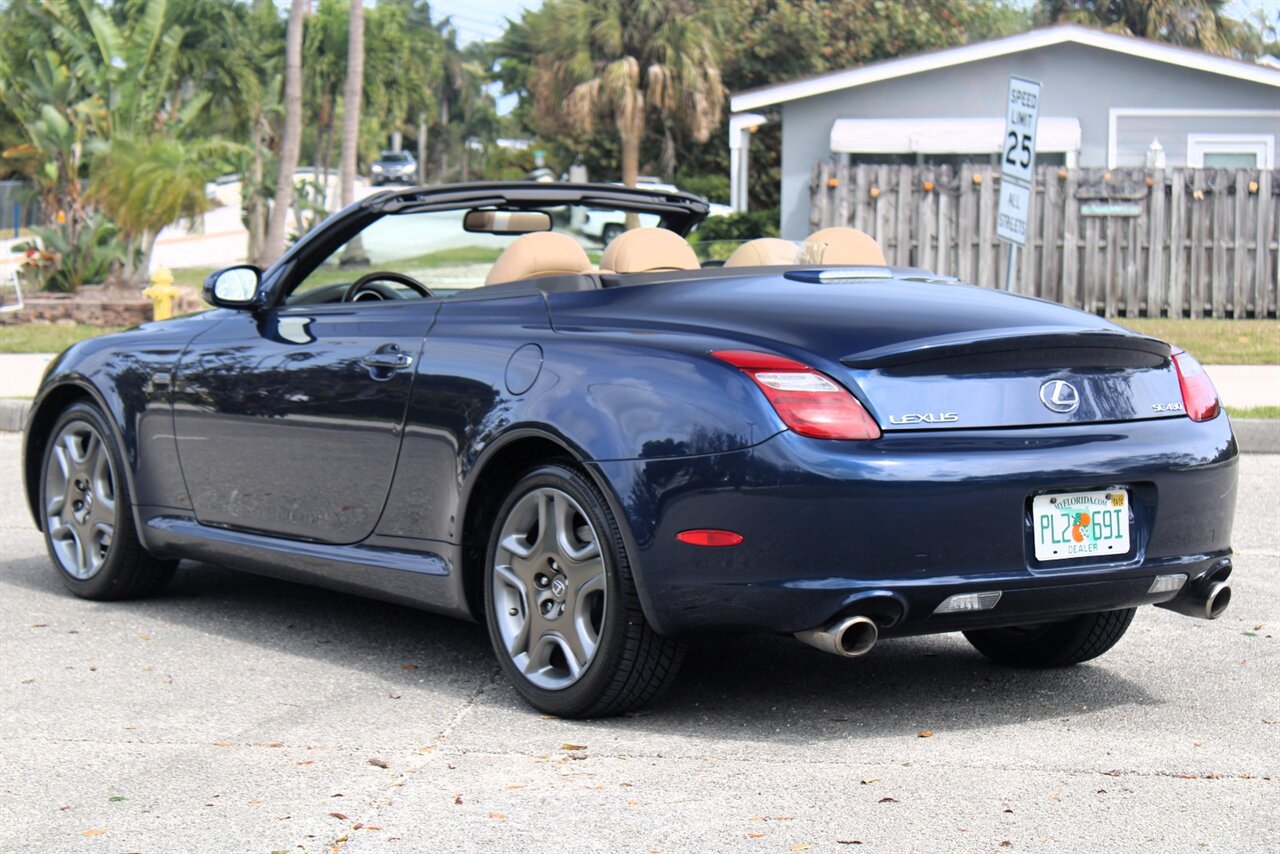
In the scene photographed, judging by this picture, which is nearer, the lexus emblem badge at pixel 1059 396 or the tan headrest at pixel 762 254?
the lexus emblem badge at pixel 1059 396

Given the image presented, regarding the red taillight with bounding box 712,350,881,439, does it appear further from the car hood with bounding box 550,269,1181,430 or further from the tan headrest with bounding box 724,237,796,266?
the tan headrest with bounding box 724,237,796,266

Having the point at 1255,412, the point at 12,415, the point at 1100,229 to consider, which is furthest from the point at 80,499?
the point at 1100,229

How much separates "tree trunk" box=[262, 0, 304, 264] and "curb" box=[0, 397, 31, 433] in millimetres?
14570

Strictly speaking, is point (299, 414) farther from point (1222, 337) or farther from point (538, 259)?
point (1222, 337)

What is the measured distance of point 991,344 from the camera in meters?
4.61

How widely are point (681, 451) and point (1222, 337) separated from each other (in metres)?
14.6

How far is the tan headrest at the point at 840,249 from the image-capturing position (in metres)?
5.84

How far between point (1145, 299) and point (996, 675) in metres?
16.7

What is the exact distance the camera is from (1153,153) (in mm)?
25266

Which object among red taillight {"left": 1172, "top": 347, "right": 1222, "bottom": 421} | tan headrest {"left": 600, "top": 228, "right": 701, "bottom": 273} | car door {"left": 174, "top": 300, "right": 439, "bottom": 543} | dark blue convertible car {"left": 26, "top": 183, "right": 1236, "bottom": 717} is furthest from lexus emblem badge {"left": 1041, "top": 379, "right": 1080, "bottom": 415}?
car door {"left": 174, "top": 300, "right": 439, "bottom": 543}

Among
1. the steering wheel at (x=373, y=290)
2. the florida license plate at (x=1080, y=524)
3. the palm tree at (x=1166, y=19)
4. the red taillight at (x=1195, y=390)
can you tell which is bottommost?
the florida license plate at (x=1080, y=524)

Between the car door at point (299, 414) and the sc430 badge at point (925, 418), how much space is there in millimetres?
1600

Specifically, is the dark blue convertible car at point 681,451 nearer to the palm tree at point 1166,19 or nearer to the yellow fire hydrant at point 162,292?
the yellow fire hydrant at point 162,292

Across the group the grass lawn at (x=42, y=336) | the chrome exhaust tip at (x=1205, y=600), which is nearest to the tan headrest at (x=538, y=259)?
the chrome exhaust tip at (x=1205, y=600)
